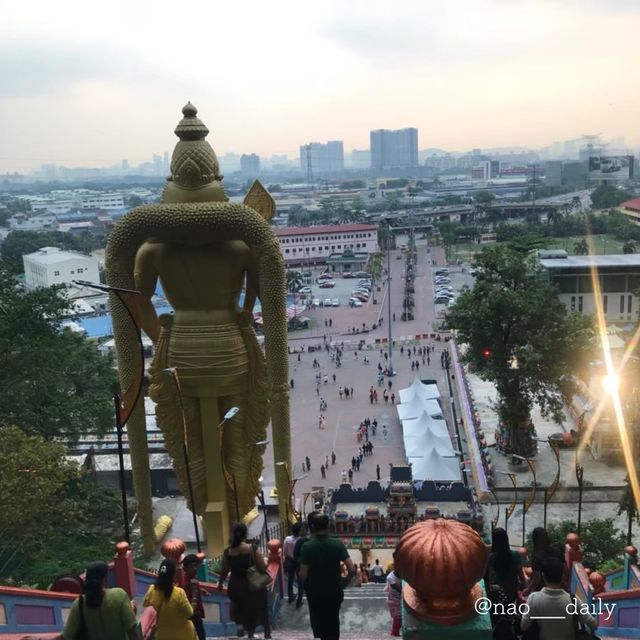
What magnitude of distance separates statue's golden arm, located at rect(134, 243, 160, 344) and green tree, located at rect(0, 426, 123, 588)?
9.53ft

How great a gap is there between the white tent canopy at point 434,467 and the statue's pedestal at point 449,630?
A: 16.1 metres

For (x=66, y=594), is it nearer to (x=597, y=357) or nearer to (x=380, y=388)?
(x=597, y=357)

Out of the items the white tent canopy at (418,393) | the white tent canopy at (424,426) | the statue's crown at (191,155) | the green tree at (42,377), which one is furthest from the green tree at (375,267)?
the statue's crown at (191,155)

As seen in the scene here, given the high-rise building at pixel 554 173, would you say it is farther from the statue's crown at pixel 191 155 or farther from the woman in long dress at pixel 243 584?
the woman in long dress at pixel 243 584

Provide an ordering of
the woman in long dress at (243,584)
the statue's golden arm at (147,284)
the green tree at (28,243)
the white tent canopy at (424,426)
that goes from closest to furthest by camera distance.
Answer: the woman in long dress at (243,584) < the statue's golden arm at (147,284) < the white tent canopy at (424,426) < the green tree at (28,243)

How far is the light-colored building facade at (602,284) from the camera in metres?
34.6

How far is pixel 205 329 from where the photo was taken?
9.66m

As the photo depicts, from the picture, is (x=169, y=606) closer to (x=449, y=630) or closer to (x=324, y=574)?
(x=324, y=574)

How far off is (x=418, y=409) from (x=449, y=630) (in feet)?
69.6

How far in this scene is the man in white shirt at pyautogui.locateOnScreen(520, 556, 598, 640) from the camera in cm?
403

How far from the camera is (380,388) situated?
3100cm

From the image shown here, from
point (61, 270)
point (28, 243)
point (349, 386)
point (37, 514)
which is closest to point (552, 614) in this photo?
point (37, 514)

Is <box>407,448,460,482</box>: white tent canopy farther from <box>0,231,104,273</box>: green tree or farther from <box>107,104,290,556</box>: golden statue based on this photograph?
Result: <box>0,231,104,273</box>: green tree

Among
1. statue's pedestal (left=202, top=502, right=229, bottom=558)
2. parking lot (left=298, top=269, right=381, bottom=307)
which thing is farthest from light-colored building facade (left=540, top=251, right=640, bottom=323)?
statue's pedestal (left=202, top=502, right=229, bottom=558)
